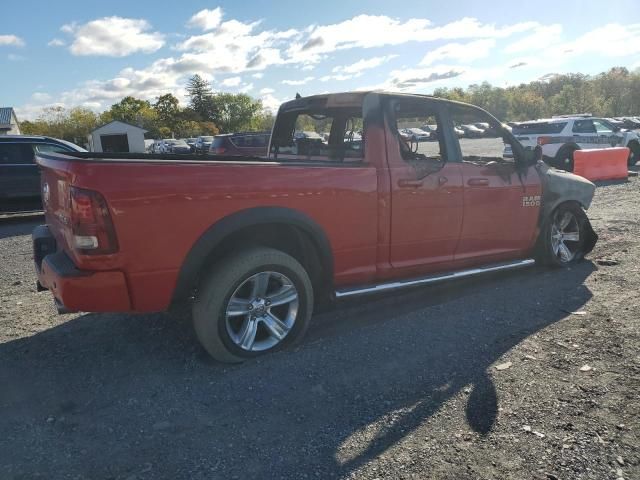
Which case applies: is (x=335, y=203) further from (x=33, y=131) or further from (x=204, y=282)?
(x=33, y=131)

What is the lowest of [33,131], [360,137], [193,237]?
[193,237]

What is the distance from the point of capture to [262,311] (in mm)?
3508

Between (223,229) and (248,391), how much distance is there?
1.04 metres

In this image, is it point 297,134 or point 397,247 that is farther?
point 297,134

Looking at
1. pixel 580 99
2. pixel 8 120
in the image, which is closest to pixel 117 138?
pixel 8 120

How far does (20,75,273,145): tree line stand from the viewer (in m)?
78.6

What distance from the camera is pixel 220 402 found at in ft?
9.90

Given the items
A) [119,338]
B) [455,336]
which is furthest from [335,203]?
[119,338]

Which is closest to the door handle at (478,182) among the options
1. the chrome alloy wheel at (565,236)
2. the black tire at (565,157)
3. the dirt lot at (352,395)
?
the dirt lot at (352,395)

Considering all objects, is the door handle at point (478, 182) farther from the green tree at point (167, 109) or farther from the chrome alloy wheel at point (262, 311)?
the green tree at point (167, 109)

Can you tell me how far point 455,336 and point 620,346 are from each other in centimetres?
115

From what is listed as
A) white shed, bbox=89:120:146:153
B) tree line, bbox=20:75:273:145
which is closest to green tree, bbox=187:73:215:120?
tree line, bbox=20:75:273:145

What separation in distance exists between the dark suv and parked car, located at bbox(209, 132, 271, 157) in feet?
21.9

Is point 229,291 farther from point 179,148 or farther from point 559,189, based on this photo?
point 179,148
